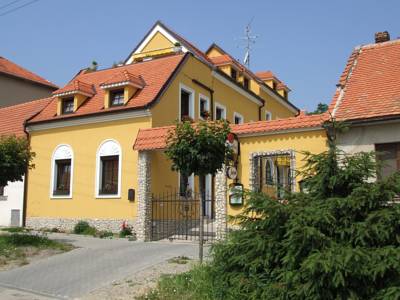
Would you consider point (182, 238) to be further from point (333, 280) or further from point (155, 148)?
point (333, 280)

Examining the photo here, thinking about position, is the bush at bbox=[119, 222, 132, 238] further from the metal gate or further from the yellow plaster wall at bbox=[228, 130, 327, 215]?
the yellow plaster wall at bbox=[228, 130, 327, 215]

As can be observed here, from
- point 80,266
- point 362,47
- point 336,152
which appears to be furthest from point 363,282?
point 362,47

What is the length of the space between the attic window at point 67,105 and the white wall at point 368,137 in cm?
1243

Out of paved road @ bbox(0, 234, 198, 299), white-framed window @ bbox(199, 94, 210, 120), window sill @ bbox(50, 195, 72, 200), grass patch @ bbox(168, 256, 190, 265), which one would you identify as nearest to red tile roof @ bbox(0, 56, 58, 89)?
window sill @ bbox(50, 195, 72, 200)

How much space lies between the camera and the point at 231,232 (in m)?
7.39

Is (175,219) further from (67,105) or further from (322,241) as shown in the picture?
(322,241)

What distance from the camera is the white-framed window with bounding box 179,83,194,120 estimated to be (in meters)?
21.4

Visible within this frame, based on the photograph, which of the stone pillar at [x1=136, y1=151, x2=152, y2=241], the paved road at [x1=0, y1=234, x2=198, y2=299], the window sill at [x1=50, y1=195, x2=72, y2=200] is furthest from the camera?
the window sill at [x1=50, y1=195, x2=72, y2=200]

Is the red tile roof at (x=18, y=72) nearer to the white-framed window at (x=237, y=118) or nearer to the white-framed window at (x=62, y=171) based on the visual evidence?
the white-framed window at (x=62, y=171)

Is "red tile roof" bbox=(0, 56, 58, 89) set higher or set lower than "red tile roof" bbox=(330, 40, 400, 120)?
higher

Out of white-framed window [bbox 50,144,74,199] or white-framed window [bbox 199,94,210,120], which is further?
white-framed window [bbox 199,94,210,120]

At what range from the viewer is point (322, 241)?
6.09m

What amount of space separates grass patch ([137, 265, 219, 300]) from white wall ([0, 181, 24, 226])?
595 inches

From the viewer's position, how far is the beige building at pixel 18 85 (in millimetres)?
30969
